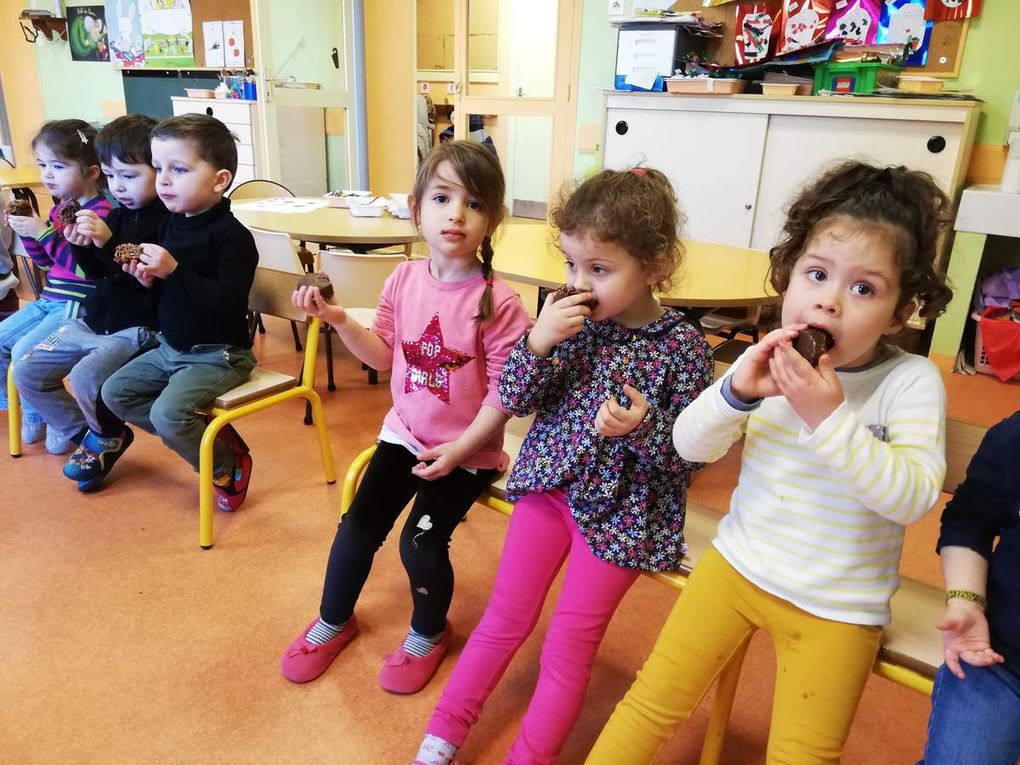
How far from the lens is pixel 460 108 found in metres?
5.21

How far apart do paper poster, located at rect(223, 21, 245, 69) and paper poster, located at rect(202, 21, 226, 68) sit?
0.05m

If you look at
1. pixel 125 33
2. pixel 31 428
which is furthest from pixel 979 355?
pixel 125 33

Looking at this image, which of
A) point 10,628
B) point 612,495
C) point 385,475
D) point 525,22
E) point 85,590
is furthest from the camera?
point 525,22

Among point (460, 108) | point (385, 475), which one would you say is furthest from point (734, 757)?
point (460, 108)

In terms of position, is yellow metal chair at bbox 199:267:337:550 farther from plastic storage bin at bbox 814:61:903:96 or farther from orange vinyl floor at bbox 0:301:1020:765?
plastic storage bin at bbox 814:61:903:96

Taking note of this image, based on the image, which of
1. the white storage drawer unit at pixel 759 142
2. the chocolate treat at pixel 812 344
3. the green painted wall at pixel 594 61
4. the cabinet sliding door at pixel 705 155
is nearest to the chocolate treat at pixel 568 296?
the chocolate treat at pixel 812 344

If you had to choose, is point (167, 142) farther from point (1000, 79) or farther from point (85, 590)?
point (1000, 79)

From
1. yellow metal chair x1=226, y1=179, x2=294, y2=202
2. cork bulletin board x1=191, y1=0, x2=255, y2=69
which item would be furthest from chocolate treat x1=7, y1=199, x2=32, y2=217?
cork bulletin board x1=191, y1=0, x2=255, y2=69

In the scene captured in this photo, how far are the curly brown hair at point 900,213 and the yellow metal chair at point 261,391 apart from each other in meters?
1.33

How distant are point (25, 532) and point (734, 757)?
1.85 metres

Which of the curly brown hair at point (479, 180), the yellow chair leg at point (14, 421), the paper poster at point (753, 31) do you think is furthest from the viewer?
the paper poster at point (753, 31)

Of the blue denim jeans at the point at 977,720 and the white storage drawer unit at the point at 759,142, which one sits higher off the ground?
the white storage drawer unit at the point at 759,142

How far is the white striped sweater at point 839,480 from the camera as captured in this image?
90 cm

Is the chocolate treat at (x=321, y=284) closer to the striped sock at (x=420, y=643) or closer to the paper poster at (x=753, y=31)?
the striped sock at (x=420, y=643)
